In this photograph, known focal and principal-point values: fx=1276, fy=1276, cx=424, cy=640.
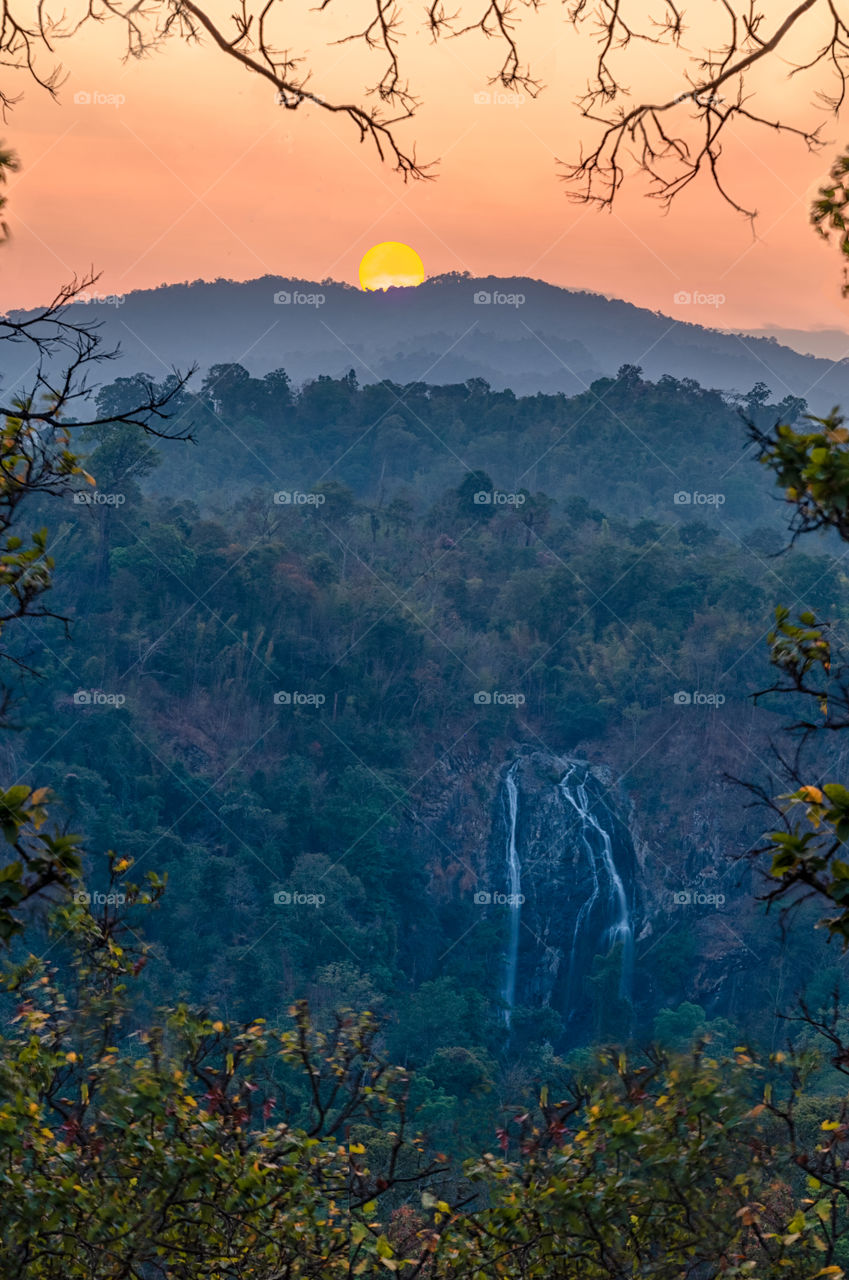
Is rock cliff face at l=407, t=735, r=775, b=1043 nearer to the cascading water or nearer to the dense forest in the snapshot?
the cascading water

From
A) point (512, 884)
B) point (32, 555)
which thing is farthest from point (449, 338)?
point (32, 555)

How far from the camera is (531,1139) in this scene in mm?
3586

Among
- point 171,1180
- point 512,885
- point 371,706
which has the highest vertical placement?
point 171,1180

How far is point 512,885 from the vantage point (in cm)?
3048

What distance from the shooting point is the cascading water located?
2881cm

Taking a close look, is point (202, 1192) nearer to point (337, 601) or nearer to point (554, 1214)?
point (554, 1214)

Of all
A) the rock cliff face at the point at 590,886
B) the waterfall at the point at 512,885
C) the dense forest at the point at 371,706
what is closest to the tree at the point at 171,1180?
the dense forest at the point at 371,706

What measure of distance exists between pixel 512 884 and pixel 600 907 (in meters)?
2.14

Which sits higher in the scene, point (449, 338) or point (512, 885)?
point (449, 338)

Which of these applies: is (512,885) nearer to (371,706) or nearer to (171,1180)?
(371,706)

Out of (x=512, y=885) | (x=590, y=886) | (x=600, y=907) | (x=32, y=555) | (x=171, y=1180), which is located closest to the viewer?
(x=32, y=555)

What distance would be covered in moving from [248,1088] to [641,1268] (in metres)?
1.22

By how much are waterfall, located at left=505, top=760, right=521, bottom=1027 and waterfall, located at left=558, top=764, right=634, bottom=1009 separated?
1.36 metres

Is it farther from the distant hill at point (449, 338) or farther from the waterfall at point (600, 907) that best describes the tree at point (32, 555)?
the distant hill at point (449, 338)
